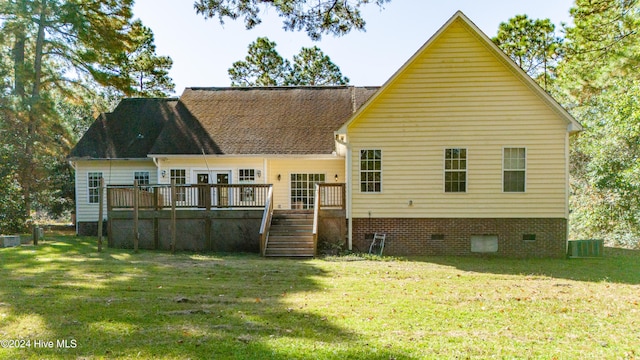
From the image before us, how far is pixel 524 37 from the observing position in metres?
33.4

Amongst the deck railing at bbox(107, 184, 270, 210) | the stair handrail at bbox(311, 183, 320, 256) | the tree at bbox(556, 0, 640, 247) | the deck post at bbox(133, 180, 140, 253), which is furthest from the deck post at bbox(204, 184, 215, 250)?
the tree at bbox(556, 0, 640, 247)

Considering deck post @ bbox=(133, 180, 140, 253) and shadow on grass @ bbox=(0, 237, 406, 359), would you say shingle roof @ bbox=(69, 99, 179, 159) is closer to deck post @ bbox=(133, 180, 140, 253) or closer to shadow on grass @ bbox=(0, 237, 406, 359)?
deck post @ bbox=(133, 180, 140, 253)

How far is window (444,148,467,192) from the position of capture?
15.0 m

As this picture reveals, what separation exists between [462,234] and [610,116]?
929 cm

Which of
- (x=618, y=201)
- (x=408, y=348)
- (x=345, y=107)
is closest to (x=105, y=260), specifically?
(x=408, y=348)

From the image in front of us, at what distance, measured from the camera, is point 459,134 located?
14977 mm

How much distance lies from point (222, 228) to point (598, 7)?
16.6 metres

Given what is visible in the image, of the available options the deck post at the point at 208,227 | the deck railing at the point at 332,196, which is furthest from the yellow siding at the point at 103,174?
the deck railing at the point at 332,196

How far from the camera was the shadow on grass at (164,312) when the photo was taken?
5215mm

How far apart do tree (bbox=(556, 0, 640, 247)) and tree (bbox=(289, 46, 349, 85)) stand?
21892 millimetres

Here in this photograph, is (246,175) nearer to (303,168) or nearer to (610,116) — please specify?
(303,168)

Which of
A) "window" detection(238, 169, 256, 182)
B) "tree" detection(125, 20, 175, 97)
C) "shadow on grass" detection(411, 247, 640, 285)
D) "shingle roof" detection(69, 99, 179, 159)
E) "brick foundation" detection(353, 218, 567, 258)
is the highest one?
"tree" detection(125, 20, 175, 97)

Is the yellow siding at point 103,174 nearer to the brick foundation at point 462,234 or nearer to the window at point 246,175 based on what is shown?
the window at point 246,175

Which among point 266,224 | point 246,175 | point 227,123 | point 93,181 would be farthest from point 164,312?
point 93,181
